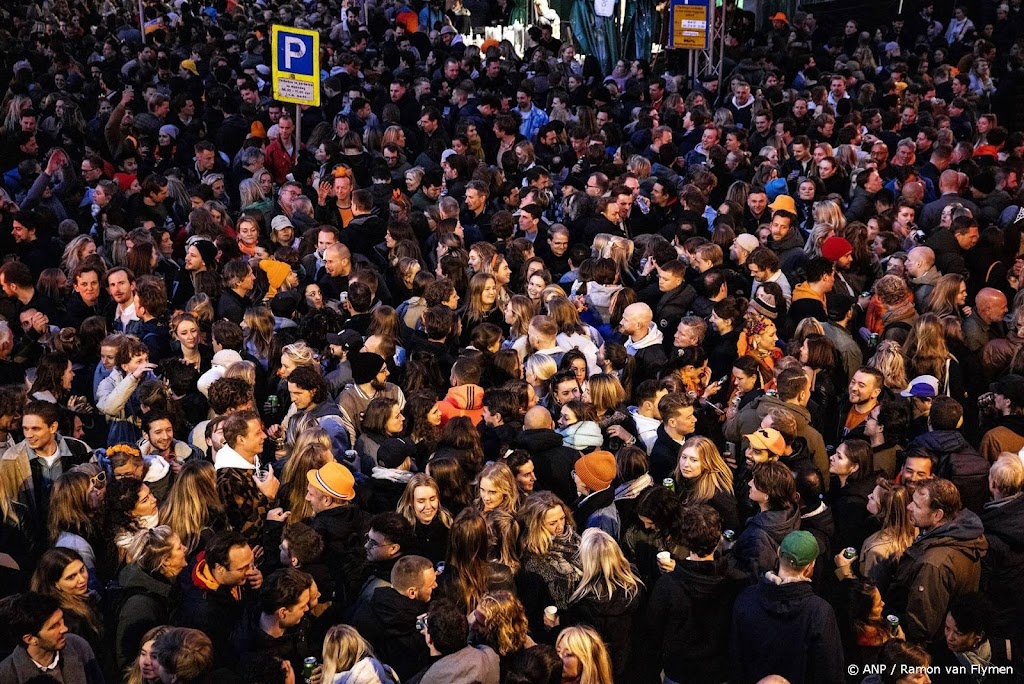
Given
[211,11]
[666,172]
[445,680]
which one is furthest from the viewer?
[211,11]

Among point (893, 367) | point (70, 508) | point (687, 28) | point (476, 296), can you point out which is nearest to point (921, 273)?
point (893, 367)

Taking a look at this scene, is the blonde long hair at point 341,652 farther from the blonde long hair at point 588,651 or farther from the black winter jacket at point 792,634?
the black winter jacket at point 792,634

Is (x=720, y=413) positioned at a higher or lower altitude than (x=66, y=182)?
lower

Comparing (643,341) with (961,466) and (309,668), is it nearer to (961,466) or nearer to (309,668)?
(961,466)

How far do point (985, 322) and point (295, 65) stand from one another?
801cm

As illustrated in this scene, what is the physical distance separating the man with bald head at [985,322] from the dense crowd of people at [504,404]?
31mm

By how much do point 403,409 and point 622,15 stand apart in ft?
52.0

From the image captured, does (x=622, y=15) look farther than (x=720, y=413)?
Yes

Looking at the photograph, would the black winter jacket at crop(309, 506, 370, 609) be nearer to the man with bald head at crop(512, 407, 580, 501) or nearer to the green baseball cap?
the man with bald head at crop(512, 407, 580, 501)

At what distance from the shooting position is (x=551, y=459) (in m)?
6.39

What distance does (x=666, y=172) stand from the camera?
13.1 metres

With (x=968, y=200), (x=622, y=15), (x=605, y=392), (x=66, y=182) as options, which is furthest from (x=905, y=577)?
(x=622, y=15)

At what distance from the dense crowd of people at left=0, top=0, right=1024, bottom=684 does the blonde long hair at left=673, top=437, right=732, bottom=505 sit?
0.03 meters

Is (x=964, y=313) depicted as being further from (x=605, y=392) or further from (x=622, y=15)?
(x=622, y=15)
